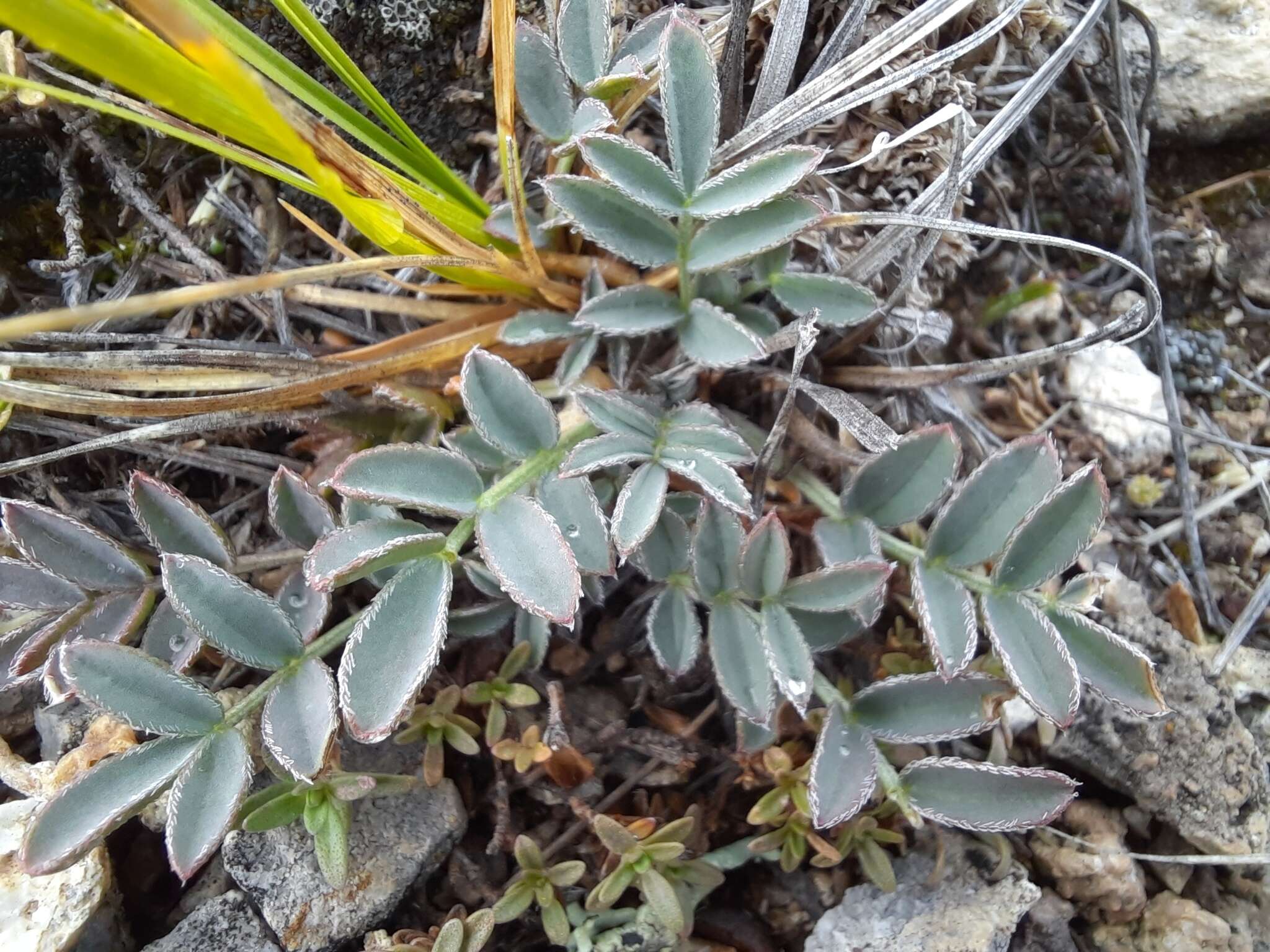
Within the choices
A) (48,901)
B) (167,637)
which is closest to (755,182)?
(167,637)

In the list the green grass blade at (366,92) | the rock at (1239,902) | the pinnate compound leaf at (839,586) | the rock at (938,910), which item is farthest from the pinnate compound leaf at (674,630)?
the rock at (1239,902)

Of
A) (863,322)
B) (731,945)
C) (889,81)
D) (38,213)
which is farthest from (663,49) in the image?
(731,945)

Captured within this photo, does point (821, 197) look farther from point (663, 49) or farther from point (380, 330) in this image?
point (380, 330)

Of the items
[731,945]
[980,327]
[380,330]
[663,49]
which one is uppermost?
[663,49]

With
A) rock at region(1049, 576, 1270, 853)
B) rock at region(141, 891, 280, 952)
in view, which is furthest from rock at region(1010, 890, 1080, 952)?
rock at region(141, 891, 280, 952)

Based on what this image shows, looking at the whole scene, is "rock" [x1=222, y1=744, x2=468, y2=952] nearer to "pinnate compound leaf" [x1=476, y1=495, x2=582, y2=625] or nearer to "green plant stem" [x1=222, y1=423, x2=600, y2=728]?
"green plant stem" [x1=222, y1=423, x2=600, y2=728]

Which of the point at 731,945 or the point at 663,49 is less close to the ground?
the point at 663,49

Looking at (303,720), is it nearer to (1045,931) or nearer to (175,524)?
(175,524)
